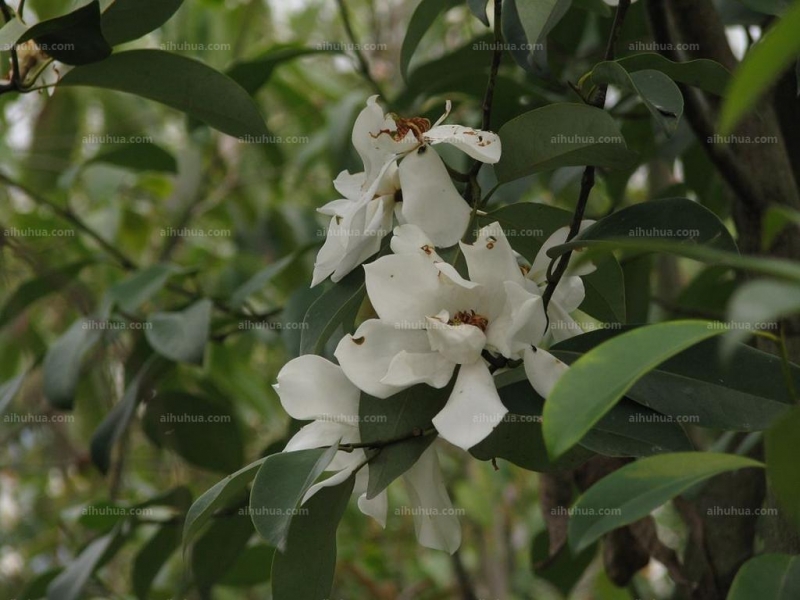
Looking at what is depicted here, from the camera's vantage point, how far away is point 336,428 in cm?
58

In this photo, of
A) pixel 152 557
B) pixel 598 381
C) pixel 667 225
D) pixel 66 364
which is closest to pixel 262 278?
pixel 66 364

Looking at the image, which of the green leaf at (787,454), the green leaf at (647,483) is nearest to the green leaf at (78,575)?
the green leaf at (647,483)

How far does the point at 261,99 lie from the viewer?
6.49ft

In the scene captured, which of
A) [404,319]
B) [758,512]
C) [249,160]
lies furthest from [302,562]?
[249,160]

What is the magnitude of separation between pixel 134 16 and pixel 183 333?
13.1 inches

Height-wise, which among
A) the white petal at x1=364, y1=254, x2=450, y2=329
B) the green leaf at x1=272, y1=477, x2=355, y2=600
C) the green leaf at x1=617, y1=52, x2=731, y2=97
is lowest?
the green leaf at x1=272, y1=477, x2=355, y2=600

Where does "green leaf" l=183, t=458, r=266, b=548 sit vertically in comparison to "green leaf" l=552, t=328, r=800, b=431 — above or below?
below

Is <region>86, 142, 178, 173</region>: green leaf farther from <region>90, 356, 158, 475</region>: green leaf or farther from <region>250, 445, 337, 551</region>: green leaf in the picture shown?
<region>250, 445, 337, 551</region>: green leaf

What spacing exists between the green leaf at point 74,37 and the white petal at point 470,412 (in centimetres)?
37

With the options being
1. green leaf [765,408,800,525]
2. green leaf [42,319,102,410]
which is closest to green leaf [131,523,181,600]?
green leaf [42,319,102,410]

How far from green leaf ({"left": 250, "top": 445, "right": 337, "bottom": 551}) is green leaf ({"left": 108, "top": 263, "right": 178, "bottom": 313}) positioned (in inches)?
21.6

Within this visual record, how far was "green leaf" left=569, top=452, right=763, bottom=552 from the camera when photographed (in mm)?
464

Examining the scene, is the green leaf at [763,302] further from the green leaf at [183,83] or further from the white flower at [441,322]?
the green leaf at [183,83]

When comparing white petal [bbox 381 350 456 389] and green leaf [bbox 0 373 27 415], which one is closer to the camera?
white petal [bbox 381 350 456 389]
